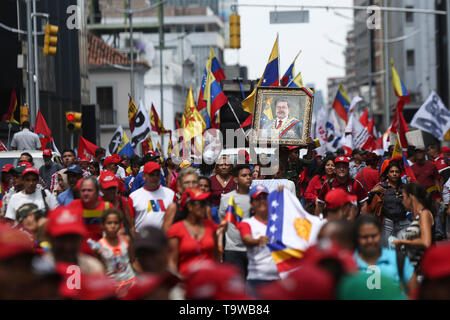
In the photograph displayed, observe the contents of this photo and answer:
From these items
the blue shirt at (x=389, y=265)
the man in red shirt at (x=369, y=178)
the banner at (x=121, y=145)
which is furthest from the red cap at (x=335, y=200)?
the banner at (x=121, y=145)

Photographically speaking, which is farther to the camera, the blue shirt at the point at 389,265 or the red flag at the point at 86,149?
the red flag at the point at 86,149

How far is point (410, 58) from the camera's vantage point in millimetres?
66312

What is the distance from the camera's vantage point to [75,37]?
4209 centimetres

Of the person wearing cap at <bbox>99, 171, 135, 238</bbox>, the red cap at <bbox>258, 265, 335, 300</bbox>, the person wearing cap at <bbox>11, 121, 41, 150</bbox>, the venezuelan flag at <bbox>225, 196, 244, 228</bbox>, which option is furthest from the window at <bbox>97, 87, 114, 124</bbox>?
the red cap at <bbox>258, 265, 335, 300</bbox>

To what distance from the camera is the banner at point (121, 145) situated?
22.1m

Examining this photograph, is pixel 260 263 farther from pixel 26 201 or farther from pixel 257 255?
pixel 26 201

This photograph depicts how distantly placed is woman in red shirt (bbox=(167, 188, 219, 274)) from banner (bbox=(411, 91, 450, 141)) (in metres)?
14.4

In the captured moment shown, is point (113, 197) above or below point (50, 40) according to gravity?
below

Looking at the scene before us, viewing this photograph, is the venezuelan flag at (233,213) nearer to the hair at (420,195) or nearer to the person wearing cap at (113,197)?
the person wearing cap at (113,197)

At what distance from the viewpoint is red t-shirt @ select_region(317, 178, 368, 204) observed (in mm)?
11352

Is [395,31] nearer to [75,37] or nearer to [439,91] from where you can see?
[439,91]

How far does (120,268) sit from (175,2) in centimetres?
13676

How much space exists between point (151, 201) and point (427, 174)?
5.45 meters

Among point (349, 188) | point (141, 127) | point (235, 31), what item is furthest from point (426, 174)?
point (141, 127)
